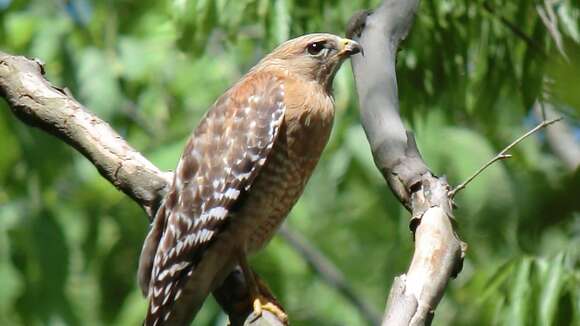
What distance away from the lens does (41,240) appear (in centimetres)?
635

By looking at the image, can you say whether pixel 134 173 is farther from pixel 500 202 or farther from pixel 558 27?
pixel 500 202

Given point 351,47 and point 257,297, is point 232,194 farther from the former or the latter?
point 351,47

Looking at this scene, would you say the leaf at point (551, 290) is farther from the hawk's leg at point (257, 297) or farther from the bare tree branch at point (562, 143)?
the bare tree branch at point (562, 143)

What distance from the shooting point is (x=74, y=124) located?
4.11 metres

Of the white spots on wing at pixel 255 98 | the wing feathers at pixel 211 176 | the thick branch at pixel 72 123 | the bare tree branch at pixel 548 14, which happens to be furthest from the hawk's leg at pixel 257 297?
the bare tree branch at pixel 548 14

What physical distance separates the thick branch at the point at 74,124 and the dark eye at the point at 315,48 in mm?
1265

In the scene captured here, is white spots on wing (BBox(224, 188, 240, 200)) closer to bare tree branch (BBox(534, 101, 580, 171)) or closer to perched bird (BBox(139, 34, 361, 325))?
perched bird (BBox(139, 34, 361, 325))

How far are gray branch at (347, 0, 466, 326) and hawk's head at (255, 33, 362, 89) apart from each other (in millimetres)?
1005

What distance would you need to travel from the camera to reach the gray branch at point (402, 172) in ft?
8.96

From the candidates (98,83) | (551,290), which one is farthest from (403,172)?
(98,83)

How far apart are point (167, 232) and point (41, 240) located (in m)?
2.15

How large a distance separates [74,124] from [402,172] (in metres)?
1.54

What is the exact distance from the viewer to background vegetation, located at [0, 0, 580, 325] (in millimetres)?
4648

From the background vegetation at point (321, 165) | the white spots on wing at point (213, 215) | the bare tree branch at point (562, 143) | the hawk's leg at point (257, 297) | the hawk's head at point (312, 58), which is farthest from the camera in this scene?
the bare tree branch at point (562, 143)
